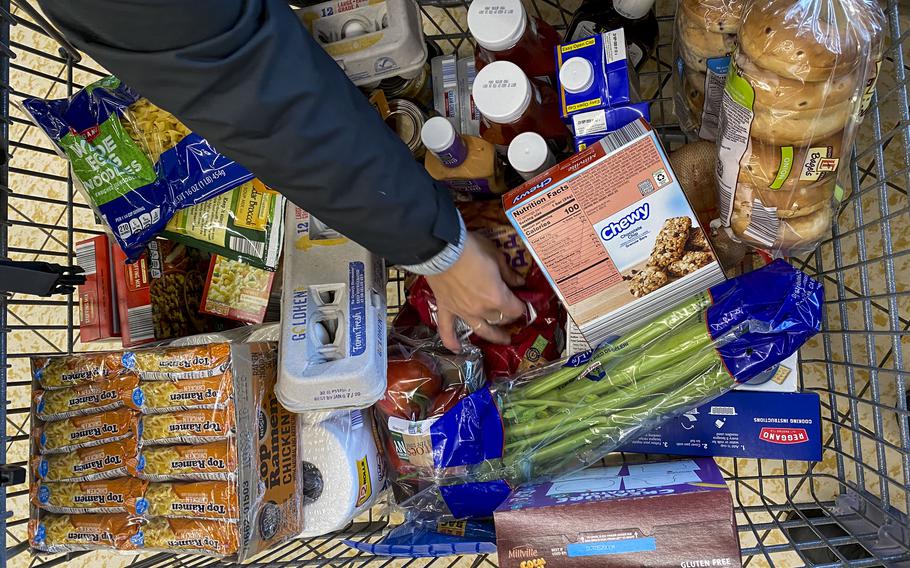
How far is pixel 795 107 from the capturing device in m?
0.67

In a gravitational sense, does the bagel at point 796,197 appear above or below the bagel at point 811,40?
below

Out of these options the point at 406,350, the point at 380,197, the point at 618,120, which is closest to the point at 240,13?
the point at 380,197

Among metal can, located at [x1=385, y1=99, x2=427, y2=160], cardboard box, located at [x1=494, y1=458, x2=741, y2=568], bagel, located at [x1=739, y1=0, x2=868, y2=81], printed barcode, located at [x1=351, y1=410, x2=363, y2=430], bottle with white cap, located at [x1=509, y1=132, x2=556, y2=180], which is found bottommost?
cardboard box, located at [x1=494, y1=458, x2=741, y2=568]

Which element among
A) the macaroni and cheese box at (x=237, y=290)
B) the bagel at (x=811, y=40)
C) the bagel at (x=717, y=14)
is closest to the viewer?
the bagel at (x=811, y=40)

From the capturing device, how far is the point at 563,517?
768 millimetres

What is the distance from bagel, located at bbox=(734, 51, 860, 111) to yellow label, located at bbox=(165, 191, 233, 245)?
715 mm

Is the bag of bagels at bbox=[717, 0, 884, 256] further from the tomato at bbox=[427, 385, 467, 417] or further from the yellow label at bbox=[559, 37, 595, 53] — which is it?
the tomato at bbox=[427, 385, 467, 417]

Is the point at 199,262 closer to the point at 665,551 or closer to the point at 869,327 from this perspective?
the point at 665,551

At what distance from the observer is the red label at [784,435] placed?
89 cm

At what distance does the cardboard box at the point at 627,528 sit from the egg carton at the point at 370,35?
0.60 metres

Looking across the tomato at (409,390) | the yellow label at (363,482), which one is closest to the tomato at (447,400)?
the tomato at (409,390)

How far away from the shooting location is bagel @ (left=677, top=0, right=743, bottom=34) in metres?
0.75

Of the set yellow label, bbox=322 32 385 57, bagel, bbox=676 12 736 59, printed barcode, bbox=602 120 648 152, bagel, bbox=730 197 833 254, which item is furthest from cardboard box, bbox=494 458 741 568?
yellow label, bbox=322 32 385 57

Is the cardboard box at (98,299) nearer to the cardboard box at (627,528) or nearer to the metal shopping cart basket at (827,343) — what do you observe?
the metal shopping cart basket at (827,343)
